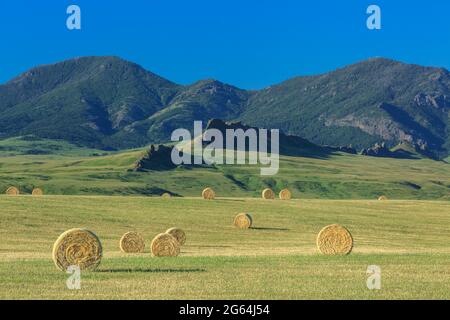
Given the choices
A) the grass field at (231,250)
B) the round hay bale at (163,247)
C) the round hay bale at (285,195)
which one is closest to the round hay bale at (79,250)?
the grass field at (231,250)

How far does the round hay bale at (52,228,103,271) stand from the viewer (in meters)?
26.3

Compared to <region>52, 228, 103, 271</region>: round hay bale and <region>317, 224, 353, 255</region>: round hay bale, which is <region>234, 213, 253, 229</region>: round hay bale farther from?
<region>52, 228, 103, 271</region>: round hay bale

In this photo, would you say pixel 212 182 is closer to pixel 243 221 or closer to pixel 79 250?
pixel 243 221

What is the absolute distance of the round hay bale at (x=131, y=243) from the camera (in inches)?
1481

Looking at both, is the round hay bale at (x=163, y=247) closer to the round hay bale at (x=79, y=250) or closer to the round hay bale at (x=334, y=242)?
the round hay bale at (x=334, y=242)

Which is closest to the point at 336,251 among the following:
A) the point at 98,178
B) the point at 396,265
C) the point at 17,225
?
the point at 396,265

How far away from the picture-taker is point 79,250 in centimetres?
2647

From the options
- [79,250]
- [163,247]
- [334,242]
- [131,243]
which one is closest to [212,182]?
[131,243]

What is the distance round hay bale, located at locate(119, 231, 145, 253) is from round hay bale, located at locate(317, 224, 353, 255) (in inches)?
347

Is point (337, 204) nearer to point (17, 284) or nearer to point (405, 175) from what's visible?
point (17, 284)

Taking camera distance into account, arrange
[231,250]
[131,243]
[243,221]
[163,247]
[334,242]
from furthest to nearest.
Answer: [243,221]
[231,250]
[131,243]
[334,242]
[163,247]

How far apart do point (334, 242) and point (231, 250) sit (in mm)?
5917

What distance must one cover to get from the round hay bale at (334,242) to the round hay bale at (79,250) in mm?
12785

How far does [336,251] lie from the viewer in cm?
A: 3578
